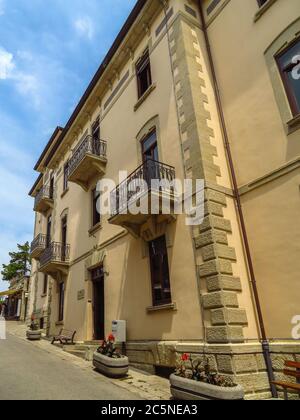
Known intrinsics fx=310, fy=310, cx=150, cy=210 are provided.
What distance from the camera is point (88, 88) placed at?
1547 centimetres

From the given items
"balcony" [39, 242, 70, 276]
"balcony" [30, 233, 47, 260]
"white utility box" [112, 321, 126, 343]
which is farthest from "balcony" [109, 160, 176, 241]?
"balcony" [30, 233, 47, 260]

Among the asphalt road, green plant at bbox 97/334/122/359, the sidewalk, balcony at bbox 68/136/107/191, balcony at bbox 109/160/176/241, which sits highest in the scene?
balcony at bbox 68/136/107/191

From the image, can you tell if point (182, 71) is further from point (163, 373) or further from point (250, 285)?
point (163, 373)

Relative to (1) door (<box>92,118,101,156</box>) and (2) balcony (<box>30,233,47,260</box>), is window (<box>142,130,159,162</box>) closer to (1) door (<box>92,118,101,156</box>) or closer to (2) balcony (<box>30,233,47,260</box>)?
(1) door (<box>92,118,101,156</box>)

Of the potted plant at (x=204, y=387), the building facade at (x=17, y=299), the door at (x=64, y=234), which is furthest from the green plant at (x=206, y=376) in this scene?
the building facade at (x=17, y=299)

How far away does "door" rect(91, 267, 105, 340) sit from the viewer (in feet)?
40.6

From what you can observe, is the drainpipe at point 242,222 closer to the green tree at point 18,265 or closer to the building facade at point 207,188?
the building facade at point 207,188

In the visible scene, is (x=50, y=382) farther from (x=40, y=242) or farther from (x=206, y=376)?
(x=40, y=242)

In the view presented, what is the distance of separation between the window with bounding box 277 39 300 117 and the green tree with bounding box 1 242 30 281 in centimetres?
3619

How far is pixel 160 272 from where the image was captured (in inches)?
354

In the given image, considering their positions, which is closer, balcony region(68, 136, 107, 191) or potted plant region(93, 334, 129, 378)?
potted plant region(93, 334, 129, 378)

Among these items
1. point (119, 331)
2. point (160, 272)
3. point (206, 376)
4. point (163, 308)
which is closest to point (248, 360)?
point (206, 376)

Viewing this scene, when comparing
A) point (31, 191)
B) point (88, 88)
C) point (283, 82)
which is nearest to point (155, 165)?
point (283, 82)
